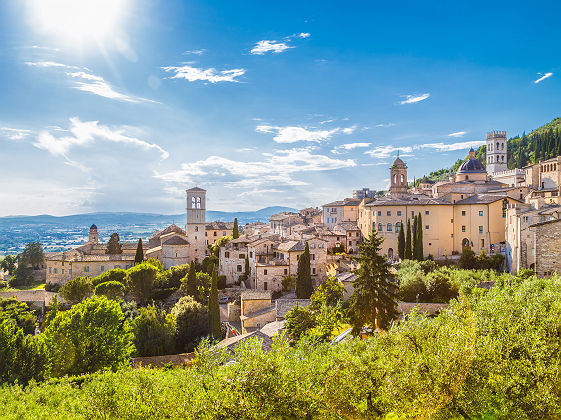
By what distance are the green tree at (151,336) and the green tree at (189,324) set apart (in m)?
2.10

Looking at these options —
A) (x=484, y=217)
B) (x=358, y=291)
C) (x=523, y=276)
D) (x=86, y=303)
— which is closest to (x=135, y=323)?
(x=86, y=303)

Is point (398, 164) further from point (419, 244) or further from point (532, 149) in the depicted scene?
point (532, 149)

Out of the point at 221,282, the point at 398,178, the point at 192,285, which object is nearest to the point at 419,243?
the point at 398,178

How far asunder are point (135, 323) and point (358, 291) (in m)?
21.1

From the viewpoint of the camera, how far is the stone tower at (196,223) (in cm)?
6066

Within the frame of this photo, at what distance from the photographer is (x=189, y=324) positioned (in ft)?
127

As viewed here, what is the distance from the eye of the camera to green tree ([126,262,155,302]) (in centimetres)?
4847

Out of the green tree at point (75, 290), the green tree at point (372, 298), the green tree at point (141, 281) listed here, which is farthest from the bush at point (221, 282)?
the green tree at point (372, 298)

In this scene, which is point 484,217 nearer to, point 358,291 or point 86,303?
point 358,291

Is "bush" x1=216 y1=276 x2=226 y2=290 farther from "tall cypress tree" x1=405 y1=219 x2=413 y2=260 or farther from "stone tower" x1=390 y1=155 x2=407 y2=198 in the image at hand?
"stone tower" x1=390 y1=155 x2=407 y2=198

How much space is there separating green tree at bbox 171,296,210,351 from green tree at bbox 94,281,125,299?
38.9 feet

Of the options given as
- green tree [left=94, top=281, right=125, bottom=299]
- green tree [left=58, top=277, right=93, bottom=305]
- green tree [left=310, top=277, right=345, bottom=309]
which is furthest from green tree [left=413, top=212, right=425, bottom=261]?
green tree [left=58, top=277, right=93, bottom=305]

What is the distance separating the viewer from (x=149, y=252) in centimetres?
6103

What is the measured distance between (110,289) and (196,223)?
677 inches
